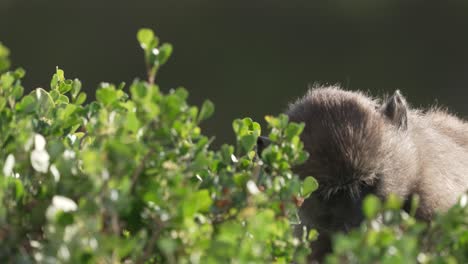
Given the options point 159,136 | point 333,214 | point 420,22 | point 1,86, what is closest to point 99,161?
point 159,136

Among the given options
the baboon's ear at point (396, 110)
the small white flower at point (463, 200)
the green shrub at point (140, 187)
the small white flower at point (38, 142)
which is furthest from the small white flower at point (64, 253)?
the baboon's ear at point (396, 110)

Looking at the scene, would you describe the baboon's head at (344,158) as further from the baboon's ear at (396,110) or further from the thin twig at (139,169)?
the thin twig at (139,169)

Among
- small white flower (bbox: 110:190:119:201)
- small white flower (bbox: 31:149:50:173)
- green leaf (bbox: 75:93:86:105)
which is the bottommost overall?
small white flower (bbox: 110:190:119:201)

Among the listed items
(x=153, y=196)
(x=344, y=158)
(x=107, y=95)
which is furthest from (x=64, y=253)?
(x=344, y=158)

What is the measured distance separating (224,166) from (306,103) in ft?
5.10

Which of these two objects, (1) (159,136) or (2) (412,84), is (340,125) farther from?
(2) (412,84)

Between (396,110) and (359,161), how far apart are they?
448 millimetres

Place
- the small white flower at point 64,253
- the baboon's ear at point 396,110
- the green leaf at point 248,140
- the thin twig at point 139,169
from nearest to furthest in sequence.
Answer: the small white flower at point 64,253
the thin twig at point 139,169
the green leaf at point 248,140
the baboon's ear at point 396,110

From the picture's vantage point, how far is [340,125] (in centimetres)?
354

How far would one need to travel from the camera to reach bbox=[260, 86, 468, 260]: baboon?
3.47m

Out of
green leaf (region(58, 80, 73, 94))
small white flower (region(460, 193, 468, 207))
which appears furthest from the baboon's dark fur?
small white flower (region(460, 193, 468, 207))

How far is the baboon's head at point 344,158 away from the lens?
11.4 ft

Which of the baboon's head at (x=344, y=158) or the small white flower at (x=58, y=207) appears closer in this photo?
the small white flower at (x=58, y=207)

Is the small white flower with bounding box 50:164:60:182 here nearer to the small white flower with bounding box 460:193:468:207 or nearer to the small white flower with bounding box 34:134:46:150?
the small white flower with bounding box 34:134:46:150
